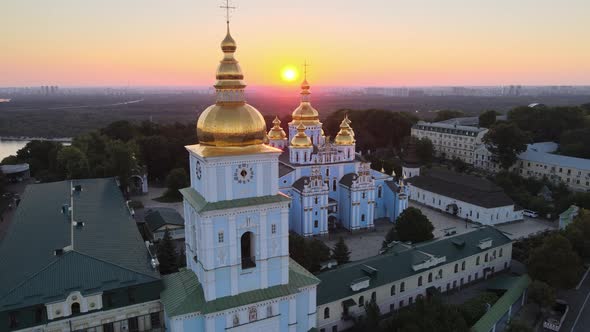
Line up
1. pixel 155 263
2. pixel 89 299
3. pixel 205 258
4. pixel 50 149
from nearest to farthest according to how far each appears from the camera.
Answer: pixel 205 258 → pixel 89 299 → pixel 155 263 → pixel 50 149

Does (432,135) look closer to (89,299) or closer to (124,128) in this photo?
(124,128)

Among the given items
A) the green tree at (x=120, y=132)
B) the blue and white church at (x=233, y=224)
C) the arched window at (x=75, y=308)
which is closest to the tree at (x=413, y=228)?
the blue and white church at (x=233, y=224)

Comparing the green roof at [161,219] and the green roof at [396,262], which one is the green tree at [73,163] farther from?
the green roof at [396,262]

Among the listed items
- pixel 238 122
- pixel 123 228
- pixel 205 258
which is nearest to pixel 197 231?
pixel 205 258

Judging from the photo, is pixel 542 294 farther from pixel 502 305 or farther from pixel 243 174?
Answer: pixel 243 174

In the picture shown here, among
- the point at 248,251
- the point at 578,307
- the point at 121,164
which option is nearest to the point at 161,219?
the point at 121,164

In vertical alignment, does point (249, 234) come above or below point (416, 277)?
above

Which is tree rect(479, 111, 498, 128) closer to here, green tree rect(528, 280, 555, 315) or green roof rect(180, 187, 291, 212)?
green tree rect(528, 280, 555, 315)
